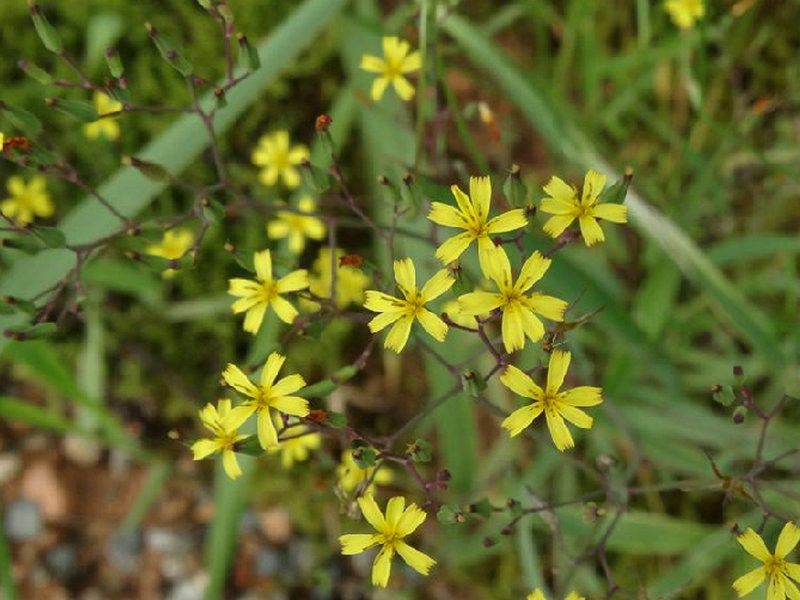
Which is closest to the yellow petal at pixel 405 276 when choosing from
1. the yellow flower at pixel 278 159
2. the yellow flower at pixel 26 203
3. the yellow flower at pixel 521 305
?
the yellow flower at pixel 521 305

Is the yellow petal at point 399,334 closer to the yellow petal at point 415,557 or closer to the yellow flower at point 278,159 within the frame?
the yellow petal at point 415,557

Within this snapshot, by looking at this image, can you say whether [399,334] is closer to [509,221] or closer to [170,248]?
[509,221]

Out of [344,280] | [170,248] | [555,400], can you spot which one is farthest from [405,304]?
[170,248]

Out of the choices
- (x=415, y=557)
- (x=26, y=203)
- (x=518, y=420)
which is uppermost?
(x=26, y=203)

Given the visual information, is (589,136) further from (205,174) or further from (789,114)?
(205,174)

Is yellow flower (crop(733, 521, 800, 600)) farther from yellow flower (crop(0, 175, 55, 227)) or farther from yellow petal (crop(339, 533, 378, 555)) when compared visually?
yellow flower (crop(0, 175, 55, 227))

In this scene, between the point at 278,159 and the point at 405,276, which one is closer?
the point at 405,276
